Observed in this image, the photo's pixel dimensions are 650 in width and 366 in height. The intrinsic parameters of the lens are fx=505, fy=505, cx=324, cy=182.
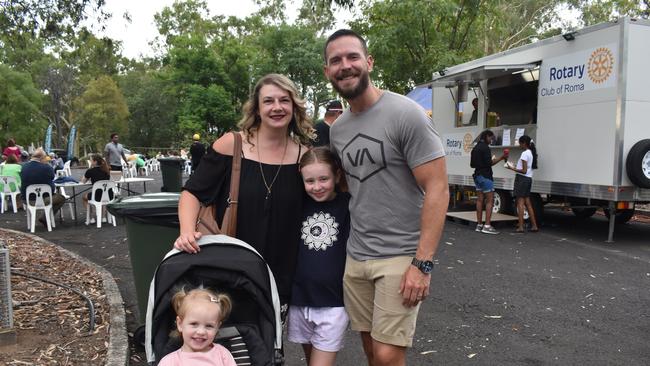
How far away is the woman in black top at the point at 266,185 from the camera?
2.45m

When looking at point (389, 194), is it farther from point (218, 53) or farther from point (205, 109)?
point (218, 53)

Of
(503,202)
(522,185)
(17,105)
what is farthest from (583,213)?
(17,105)

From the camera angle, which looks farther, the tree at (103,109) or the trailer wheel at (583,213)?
the tree at (103,109)

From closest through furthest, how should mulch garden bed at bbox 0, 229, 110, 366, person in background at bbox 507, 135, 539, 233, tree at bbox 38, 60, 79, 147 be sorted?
mulch garden bed at bbox 0, 229, 110, 366 < person in background at bbox 507, 135, 539, 233 < tree at bbox 38, 60, 79, 147

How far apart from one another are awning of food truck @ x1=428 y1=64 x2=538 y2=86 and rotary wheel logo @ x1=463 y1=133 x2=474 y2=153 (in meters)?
1.27

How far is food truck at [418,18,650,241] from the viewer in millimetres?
8008

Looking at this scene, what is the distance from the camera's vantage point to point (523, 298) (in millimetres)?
5598

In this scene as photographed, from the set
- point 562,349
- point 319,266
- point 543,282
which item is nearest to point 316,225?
point 319,266

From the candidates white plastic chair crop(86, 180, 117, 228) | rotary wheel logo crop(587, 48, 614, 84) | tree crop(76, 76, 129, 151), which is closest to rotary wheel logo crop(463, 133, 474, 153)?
rotary wheel logo crop(587, 48, 614, 84)

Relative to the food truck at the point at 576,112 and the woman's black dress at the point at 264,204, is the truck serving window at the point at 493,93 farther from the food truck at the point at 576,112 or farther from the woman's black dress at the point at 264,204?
the woman's black dress at the point at 264,204

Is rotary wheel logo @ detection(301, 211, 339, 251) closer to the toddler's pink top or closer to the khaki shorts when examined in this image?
the khaki shorts

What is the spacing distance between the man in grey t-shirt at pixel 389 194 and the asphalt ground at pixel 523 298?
174 centimetres

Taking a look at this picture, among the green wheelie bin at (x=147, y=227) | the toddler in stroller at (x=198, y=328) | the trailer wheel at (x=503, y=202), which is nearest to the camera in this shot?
the toddler in stroller at (x=198, y=328)

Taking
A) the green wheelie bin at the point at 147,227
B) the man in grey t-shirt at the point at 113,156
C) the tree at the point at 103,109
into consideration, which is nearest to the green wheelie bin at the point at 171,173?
the man in grey t-shirt at the point at 113,156
